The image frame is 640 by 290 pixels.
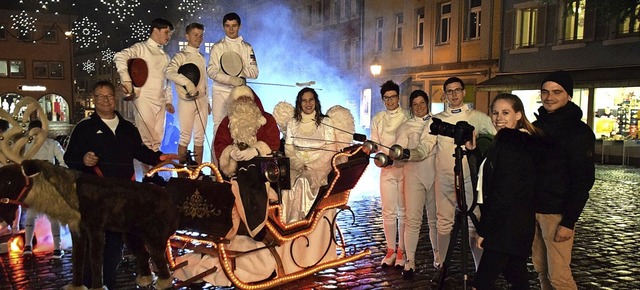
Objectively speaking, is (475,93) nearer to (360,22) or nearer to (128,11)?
(360,22)

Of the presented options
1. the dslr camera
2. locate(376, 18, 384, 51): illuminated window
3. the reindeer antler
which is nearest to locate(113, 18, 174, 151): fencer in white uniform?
the reindeer antler

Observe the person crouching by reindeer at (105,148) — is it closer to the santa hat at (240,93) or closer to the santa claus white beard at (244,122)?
the santa claus white beard at (244,122)

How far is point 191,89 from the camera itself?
6.94 m

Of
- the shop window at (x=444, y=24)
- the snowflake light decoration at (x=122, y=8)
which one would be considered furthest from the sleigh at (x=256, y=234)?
the shop window at (x=444, y=24)

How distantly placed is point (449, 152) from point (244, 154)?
2.07 metres

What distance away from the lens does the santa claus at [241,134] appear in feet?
18.4

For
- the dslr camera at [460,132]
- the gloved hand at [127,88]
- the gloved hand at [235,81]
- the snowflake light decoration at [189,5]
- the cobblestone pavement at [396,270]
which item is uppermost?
the snowflake light decoration at [189,5]

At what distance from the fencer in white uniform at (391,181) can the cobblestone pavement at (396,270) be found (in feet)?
0.88

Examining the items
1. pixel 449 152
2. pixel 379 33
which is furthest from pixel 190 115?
pixel 379 33

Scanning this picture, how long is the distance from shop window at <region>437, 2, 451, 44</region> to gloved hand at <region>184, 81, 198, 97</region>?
1911cm

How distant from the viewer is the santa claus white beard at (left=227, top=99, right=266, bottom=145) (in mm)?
5645

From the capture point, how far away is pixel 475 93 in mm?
22594

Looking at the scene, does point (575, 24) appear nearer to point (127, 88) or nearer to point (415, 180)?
point (415, 180)

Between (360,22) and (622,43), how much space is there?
14414 mm
